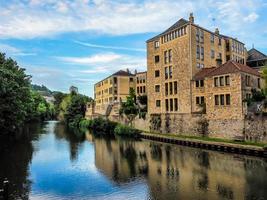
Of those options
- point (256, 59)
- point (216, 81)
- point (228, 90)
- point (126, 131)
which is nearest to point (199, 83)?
point (216, 81)

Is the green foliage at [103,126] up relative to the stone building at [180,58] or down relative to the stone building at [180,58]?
down

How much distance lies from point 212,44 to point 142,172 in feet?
119

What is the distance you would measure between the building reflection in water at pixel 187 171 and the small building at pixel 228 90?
287 inches

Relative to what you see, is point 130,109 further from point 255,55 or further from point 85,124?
point 85,124

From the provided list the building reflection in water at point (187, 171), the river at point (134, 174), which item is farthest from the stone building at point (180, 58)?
the river at point (134, 174)

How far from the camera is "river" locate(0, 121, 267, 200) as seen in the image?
82.6ft

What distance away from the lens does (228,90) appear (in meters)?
47.7

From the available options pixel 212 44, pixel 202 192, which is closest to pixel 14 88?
pixel 202 192

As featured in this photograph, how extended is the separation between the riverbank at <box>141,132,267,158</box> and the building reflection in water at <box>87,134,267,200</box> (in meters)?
1.45

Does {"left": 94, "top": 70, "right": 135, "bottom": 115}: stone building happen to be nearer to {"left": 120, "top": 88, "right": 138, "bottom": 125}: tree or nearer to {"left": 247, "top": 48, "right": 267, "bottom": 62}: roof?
{"left": 120, "top": 88, "right": 138, "bottom": 125}: tree

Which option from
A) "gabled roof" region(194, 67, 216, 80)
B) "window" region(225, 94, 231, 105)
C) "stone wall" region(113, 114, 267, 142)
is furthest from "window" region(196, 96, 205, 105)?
A: "window" region(225, 94, 231, 105)

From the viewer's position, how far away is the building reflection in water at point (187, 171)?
82.4ft

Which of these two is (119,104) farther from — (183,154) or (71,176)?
(71,176)

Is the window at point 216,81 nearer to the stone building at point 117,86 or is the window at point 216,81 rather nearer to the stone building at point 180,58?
the stone building at point 180,58
